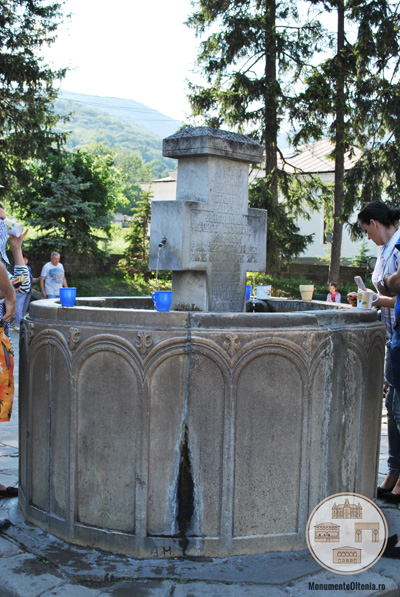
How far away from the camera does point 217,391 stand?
3.54 m

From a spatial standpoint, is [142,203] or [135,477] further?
[142,203]

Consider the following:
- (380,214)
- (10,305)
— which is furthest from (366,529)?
(10,305)

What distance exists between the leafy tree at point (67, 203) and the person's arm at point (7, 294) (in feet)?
59.8

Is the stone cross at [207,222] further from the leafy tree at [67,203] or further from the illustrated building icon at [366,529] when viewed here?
the leafy tree at [67,203]

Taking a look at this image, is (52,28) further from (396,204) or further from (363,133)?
(396,204)

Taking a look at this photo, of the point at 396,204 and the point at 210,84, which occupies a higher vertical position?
the point at 210,84

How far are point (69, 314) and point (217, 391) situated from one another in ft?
3.26

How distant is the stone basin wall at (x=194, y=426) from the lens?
140 inches

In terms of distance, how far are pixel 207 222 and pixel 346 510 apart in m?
2.32

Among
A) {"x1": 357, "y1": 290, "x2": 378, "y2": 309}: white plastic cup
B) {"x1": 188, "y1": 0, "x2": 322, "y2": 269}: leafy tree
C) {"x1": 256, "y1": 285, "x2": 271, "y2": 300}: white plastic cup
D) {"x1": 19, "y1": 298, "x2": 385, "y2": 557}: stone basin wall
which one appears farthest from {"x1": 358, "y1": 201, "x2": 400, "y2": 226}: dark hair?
{"x1": 188, "y1": 0, "x2": 322, "y2": 269}: leafy tree

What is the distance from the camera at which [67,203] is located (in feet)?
76.0

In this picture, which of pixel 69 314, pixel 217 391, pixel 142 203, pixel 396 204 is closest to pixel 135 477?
pixel 217 391

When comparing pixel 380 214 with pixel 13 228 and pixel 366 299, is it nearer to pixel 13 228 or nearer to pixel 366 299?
pixel 366 299

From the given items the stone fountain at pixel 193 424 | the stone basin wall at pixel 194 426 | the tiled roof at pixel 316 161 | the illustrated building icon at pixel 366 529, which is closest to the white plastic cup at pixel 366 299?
the stone fountain at pixel 193 424
